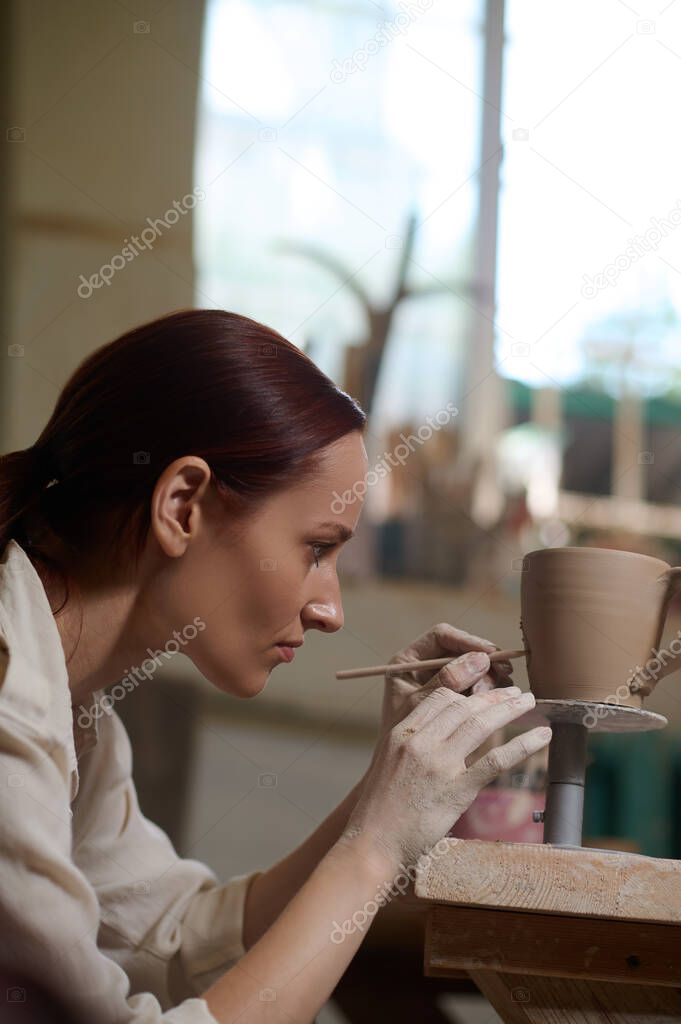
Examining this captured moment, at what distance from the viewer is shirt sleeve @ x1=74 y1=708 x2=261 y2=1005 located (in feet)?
5.05

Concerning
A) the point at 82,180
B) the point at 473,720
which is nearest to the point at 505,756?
the point at 473,720

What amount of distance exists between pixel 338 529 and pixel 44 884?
51cm

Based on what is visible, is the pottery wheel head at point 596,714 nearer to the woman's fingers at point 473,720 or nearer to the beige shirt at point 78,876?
the woman's fingers at point 473,720

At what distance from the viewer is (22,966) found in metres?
1.11

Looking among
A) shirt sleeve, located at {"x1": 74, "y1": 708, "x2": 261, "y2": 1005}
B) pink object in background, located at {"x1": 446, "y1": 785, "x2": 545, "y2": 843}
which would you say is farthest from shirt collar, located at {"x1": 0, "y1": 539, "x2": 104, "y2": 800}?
pink object in background, located at {"x1": 446, "y1": 785, "x2": 545, "y2": 843}

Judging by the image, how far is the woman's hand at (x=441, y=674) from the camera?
122 centimetres

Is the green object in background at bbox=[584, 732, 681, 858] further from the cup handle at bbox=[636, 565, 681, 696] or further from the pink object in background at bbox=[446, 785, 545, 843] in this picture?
the cup handle at bbox=[636, 565, 681, 696]

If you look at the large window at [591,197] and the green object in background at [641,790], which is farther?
the large window at [591,197]

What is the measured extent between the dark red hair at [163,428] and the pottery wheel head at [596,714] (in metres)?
0.40

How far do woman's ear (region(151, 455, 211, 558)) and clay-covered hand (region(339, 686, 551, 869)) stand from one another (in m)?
0.36

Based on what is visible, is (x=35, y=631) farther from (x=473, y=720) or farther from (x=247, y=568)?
(x=473, y=720)

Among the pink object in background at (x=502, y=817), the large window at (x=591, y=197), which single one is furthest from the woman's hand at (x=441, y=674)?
the large window at (x=591, y=197)

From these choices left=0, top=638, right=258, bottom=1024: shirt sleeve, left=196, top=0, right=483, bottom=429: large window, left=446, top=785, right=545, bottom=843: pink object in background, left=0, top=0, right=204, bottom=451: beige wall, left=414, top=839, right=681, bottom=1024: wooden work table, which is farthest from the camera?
left=196, top=0, right=483, bottom=429: large window

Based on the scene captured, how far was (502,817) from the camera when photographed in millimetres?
1882
